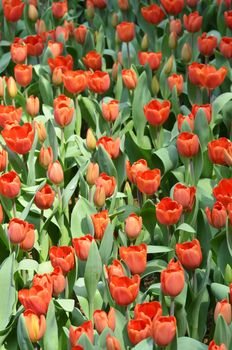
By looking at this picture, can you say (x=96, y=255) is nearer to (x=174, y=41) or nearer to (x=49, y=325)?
(x=49, y=325)

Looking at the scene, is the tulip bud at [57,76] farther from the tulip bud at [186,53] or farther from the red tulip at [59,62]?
the tulip bud at [186,53]

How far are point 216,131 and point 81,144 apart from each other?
1.94 ft

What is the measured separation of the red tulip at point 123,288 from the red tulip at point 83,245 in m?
0.23

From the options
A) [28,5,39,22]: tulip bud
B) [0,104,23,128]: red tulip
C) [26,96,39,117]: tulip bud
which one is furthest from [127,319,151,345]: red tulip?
[28,5,39,22]: tulip bud

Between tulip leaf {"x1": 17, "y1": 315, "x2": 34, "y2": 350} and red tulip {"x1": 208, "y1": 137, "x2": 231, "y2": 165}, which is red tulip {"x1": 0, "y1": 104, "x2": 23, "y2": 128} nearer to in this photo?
red tulip {"x1": 208, "y1": 137, "x2": 231, "y2": 165}

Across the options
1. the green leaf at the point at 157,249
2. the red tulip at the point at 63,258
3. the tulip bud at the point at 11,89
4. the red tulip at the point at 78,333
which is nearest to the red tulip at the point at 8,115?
the tulip bud at the point at 11,89

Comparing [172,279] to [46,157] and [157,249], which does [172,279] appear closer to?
[157,249]

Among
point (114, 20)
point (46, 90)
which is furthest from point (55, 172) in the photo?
point (114, 20)

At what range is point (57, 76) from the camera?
329cm

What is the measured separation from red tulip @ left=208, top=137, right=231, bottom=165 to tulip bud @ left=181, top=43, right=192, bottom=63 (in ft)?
3.28

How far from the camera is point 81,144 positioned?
9.66ft

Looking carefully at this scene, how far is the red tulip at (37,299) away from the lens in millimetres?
1941

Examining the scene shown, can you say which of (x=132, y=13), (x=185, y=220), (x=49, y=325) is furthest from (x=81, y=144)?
(x=132, y=13)

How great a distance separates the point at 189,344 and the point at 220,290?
0.21m
